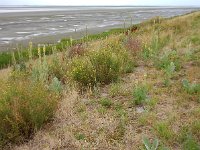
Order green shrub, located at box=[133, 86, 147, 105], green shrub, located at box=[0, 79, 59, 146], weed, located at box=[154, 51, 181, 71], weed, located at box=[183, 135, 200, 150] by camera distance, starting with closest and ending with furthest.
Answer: weed, located at box=[183, 135, 200, 150], green shrub, located at box=[0, 79, 59, 146], green shrub, located at box=[133, 86, 147, 105], weed, located at box=[154, 51, 181, 71]

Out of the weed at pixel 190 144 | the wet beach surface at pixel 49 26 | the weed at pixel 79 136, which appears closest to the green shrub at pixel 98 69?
the weed at pixel 79 136

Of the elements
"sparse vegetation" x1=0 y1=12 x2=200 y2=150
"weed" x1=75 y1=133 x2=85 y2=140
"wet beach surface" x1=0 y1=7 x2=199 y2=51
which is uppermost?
"sparse vegetation" x1=0 y1=12 x2=200 y2=150

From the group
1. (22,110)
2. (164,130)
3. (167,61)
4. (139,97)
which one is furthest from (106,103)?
(167,61)

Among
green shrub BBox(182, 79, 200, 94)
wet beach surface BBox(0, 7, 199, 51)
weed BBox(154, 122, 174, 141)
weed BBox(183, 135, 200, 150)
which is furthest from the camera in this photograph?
wet beach surface BBox(0, 7, 199, 51)

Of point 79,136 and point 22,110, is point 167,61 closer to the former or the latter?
point 79,136

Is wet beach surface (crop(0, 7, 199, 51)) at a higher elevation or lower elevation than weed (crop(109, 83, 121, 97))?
lower

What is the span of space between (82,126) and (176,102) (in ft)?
5.97

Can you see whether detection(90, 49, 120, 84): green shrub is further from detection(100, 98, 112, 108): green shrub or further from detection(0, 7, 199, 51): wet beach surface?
detection(0, 7, 199, 51): wet beach surface

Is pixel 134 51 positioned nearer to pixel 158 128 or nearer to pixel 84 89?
pixel 84 89

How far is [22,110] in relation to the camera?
5098mm

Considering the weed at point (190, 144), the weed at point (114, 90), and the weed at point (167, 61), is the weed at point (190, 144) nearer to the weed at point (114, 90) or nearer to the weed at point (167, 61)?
the weed at point (114, 90)

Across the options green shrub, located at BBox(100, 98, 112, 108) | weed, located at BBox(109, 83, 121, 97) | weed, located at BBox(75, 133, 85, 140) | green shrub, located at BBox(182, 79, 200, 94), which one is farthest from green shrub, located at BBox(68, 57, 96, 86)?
weed, located at BBox(75, 133, 85, 140)

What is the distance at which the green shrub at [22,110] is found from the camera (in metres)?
4.96

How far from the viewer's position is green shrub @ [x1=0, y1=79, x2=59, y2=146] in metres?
4.96
